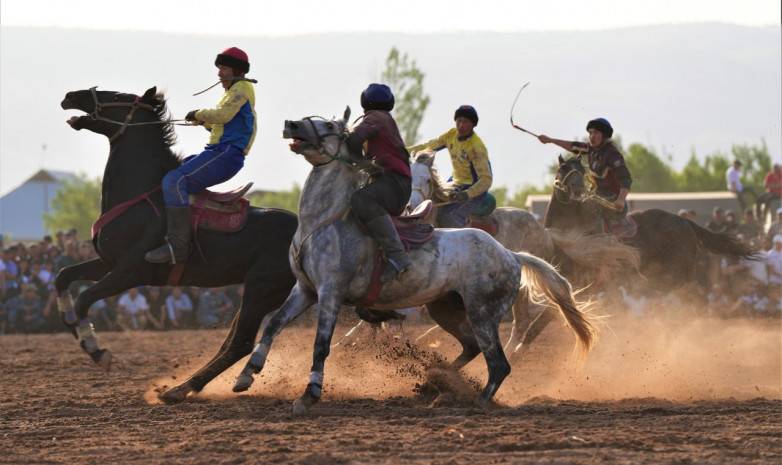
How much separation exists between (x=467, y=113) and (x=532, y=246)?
5.83ft

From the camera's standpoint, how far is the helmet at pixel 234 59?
332 inches

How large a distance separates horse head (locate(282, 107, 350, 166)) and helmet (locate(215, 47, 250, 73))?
4.73 ft

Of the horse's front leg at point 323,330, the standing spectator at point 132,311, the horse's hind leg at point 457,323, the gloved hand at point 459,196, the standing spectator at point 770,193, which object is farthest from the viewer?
the standing spectator at point 770,193

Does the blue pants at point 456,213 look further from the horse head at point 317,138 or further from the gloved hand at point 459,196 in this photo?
the horse head at point 317,138

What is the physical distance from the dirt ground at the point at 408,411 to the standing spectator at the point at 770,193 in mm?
9937

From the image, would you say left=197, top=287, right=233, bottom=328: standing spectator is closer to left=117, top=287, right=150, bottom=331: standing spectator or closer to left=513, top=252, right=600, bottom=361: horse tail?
left=117, top=287, right=150, bottom=331: standing spectator

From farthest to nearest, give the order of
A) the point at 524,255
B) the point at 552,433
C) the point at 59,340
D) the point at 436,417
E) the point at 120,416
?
the point at 59,340
the point at 524,255
the point at 120,416
the point at 436,417
the point at 552,433

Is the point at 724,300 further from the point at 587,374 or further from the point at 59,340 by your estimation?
the point at 59,340

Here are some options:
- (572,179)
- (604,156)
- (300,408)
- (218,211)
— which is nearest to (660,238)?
(572,179)

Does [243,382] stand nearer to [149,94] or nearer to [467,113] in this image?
[149,94]

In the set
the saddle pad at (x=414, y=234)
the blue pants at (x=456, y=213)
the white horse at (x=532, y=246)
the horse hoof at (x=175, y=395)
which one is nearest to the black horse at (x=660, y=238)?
the white horse at (x=532, y=246)

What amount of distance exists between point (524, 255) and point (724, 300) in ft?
33.5

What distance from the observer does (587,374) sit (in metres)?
9.91

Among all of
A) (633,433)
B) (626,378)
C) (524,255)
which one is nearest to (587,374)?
(626,378)
